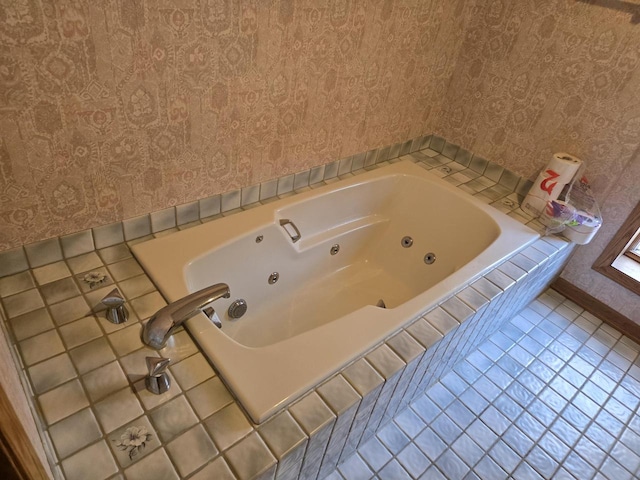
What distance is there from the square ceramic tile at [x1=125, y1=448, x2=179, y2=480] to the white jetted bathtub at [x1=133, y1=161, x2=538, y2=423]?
0.21m

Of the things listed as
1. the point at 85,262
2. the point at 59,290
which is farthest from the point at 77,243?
the point at 59,290

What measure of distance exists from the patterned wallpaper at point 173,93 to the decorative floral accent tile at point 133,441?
0.67 m

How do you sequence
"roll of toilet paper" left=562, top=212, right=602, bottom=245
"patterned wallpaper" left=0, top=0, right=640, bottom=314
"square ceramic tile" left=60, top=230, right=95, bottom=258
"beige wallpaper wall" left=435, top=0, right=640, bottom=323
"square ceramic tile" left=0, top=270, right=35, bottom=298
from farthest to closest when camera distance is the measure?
"roll of toilet paper" left=562, top=212, right=602, bottom=245 → "beige wallpaper wall" left=435, top=0, right=640, bottom=323 → "square ceramic tile" left=60, top=230, right=95, bottom=258 → "square ceramic tile" left=0, top=270, right=35, bottom=298 → "patterned wallpaper" left=0, top=0, right=640, bottom=314

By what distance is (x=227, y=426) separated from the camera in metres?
1.00

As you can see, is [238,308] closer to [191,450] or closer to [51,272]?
[51,272]

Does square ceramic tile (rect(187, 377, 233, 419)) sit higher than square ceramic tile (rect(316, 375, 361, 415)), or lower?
lower

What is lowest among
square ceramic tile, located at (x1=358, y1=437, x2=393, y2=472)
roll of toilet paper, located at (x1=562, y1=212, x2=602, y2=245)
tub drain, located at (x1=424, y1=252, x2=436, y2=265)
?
square ceramic tile, located at (x1=358, y1=437, x2=393, y2=472)

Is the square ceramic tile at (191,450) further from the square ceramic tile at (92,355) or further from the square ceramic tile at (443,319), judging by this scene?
the square ceramic tile at (443,319)

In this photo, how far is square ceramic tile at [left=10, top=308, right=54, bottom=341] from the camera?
1.13m

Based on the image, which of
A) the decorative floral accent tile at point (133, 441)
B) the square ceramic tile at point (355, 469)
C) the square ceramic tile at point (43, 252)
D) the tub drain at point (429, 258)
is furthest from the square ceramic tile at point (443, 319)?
the square ceramic tile at point (43, 252)

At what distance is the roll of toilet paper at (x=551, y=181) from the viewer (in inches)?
73.2

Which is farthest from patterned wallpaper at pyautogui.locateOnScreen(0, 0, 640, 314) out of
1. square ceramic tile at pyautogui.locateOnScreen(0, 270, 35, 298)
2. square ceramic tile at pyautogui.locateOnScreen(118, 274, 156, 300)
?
square ceramic tile at pyautogui.locateOnScreen(118, 274, 156, 300)

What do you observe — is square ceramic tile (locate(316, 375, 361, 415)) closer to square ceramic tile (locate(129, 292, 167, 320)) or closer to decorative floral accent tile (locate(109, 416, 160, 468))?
decorative floral accent tile (locate(109, 416, 160, 468))

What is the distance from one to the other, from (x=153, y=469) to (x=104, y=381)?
0.27 meters
